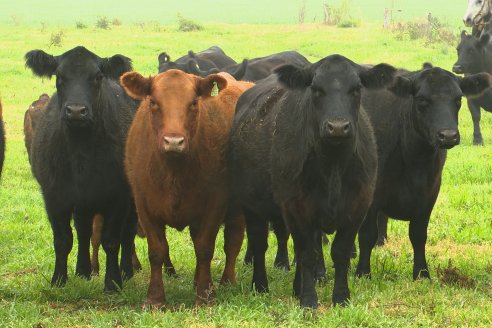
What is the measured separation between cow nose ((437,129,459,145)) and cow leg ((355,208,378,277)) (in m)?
0.97

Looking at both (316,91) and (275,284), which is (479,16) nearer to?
(275,284)

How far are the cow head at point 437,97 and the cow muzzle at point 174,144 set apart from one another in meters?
2.15

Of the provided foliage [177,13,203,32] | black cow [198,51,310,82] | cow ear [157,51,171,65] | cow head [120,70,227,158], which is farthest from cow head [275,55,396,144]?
foliage [177,13,203,32]

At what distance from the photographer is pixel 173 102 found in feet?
20.2

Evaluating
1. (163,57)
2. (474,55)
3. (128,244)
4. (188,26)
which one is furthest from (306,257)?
(188,26)

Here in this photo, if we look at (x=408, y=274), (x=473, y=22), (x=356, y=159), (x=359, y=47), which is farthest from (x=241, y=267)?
(x=359, y=47)

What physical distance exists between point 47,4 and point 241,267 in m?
71.2

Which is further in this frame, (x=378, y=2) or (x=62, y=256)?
(x=378, y=2)

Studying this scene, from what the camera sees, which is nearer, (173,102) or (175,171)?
(173,102)

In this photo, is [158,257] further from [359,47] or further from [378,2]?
[378,2]

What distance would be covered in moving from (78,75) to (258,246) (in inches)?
81.0

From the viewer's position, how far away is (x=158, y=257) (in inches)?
254

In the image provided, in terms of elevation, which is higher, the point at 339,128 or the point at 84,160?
the point at 339,128

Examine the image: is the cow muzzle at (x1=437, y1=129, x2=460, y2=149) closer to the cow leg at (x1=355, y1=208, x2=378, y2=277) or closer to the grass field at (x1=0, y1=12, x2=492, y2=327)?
the cow leg at (x1=355, y1=208, x2=378, y2=277)
